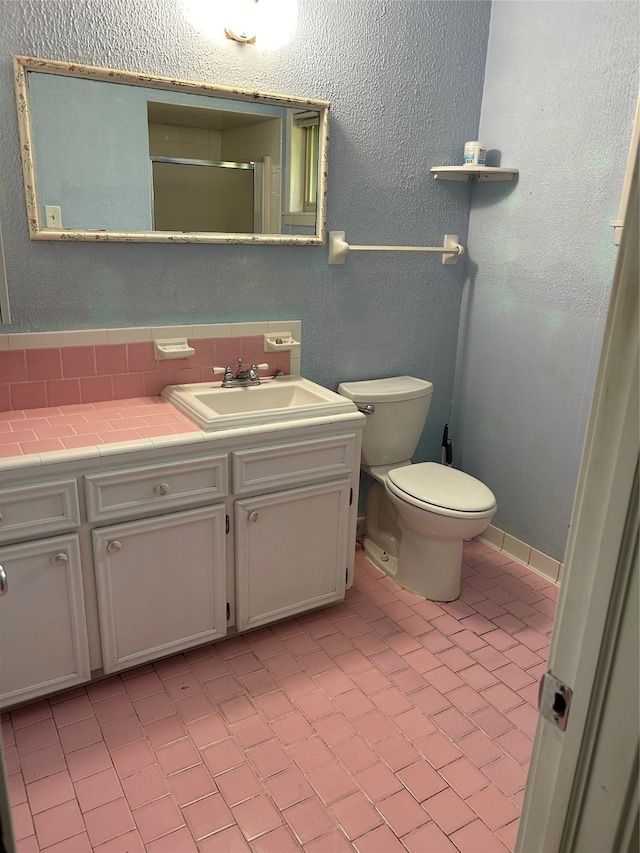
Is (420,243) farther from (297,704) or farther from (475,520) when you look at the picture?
(297,704)

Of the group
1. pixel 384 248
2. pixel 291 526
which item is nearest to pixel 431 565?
pixel 291 526

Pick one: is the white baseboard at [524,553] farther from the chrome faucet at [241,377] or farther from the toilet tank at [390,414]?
the chrome faucet at [241,377]

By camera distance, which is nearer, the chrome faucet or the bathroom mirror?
the bathroom mirror

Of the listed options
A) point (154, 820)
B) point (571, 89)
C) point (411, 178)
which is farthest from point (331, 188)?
point (154, 820)

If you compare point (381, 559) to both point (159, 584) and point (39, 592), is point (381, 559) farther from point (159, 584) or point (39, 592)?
point (39, 592)

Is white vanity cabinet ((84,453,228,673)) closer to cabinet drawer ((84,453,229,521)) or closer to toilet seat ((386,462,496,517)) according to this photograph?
cabinet drawer ((84,453,229,521))

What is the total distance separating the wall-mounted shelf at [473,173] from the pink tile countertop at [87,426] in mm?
1457

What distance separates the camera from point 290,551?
222 cm

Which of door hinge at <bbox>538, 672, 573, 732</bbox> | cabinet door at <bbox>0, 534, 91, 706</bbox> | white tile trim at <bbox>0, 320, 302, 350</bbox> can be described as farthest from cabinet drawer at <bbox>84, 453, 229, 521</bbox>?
door hinge at <bbox>538, 672, 573, 732</bbox>

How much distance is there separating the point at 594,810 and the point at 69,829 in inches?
53.0

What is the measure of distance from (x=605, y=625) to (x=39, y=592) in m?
1.55

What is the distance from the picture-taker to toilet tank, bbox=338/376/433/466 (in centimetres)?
264

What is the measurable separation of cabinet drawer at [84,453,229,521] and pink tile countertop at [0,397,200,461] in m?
0.09

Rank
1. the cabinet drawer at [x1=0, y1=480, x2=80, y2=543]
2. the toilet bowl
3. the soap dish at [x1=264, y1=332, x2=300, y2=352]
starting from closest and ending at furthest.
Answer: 1. the cabinet drawer at [x1=0, y1=480, x2=80, y2=543]
2. the toilet bowl
3. the soap dish at [x1=264, y1=332, x2=300, y2=352]
